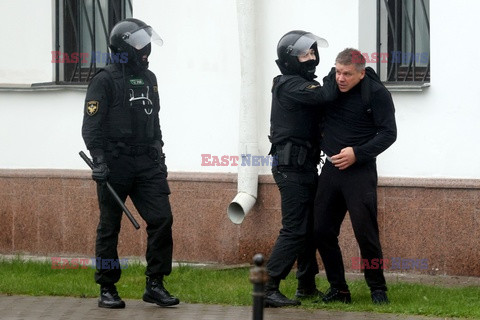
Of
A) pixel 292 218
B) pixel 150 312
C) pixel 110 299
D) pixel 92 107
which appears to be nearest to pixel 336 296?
pixel 292 218

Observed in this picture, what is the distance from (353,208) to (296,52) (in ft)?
3.92

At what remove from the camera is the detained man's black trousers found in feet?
29.3

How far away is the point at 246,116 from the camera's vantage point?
1127 centimetres

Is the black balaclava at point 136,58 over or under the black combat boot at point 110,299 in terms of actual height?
over

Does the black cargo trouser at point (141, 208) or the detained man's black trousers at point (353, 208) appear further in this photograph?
the black cargo trouser at point (141, 208)

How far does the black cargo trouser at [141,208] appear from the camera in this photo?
9117mm

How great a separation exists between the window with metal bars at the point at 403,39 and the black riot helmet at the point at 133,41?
2.76m

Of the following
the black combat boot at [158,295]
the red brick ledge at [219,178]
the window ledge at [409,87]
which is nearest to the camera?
the black combat boot at [158,295]

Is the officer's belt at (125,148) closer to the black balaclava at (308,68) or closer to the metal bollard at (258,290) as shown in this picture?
the black balaclava at (308,68)

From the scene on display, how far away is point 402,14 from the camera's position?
1120 cm

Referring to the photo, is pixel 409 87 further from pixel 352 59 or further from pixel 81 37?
pixel 81 37

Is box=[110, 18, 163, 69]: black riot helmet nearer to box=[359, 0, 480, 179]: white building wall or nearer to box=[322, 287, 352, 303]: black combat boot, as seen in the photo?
box=[322, 287, 352, 303]: black combat boot

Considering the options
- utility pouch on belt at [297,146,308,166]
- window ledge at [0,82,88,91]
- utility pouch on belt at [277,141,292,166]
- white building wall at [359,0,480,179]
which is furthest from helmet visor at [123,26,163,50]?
window ledge at [0,82,88,91]

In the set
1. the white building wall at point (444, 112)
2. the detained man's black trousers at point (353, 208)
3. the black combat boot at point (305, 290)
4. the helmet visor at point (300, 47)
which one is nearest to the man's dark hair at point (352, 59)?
the helmet visor at point (300, 47)
